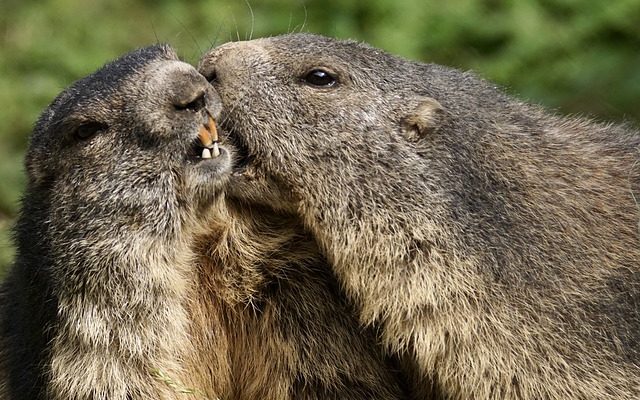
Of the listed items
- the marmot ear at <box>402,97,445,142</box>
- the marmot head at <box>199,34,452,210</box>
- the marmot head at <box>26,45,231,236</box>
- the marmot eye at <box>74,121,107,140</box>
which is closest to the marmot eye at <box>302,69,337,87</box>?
the marmot head at <box>199,34,452,210</box>

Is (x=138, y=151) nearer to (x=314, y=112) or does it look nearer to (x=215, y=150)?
(x=215, y=150)

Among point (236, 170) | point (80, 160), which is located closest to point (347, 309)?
point (236, 170)

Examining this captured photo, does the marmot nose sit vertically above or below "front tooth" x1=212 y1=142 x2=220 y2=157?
above

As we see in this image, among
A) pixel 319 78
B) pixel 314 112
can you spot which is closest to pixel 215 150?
pixel 314 112

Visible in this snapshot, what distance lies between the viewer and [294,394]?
691 centimetres

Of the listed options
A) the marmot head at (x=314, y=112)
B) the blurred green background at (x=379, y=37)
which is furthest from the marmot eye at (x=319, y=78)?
the blurred green background at (x=379, y=37)

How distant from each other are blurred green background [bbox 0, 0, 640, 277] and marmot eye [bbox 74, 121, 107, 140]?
4.99 m

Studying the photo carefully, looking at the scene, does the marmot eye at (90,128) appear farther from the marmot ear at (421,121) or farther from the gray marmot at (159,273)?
the marmot ear at (421,121)

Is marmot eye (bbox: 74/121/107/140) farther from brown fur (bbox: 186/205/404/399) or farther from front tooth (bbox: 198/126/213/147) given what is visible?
brown fur (bbox: 186/205/404/399)

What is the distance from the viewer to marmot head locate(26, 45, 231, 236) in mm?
6672

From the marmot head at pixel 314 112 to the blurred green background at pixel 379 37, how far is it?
4822mm

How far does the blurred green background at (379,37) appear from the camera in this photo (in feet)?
40.2

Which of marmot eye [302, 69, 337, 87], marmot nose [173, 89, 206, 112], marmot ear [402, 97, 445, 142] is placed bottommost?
marmot nose [173, 89, 206, 112]

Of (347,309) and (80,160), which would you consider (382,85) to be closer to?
(347,309)
